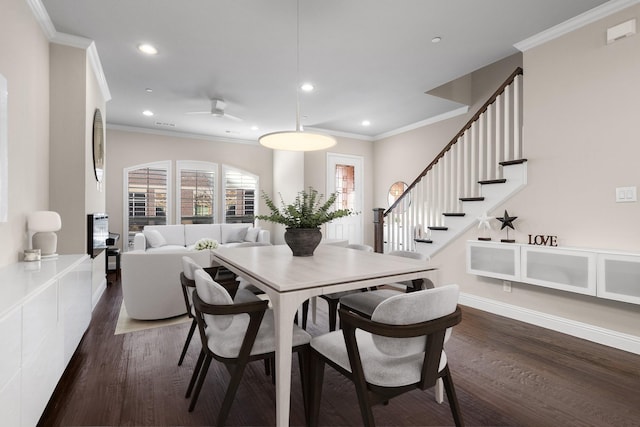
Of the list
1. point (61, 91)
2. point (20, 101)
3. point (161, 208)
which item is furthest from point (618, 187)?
point (161, 208)

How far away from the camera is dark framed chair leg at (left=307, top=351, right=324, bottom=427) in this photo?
1514 millimetres

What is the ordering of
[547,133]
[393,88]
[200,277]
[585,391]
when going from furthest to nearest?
[393,88], [547,133], [585,391], [200,277]

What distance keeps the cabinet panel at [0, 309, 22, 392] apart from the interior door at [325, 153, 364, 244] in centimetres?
553

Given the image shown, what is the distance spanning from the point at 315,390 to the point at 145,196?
6176mm

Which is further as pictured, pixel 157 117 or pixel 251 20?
pixel 157 117

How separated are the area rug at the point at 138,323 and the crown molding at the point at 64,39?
2.71 meters

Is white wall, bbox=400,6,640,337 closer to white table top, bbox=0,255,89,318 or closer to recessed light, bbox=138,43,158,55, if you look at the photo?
white table top, bbox=0,255,89,318

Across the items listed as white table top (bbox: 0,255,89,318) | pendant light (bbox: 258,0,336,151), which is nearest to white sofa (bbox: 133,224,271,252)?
white table top (bbox: 0,255,89,318)

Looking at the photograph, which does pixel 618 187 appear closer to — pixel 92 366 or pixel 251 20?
pixel 251 20

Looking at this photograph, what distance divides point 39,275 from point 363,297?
6.59ft

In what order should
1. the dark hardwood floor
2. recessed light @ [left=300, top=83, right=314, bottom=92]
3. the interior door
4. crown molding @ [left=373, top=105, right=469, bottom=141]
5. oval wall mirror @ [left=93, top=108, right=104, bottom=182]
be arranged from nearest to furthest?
1. the dark hardwood floor
2. oval wall mirror @ [left=93, top=108, right=104, bottom=182]
3. recessed light @ [left=300, top=83, right=314, bottom=92]
4. crown molding @ [left=373, top=105, right=469, bottom=141]
5. the interior door

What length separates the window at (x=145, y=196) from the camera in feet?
20.7

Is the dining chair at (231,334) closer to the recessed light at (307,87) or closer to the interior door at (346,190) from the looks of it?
the recessed light at (307,87)

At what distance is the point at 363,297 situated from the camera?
2.26 metres
